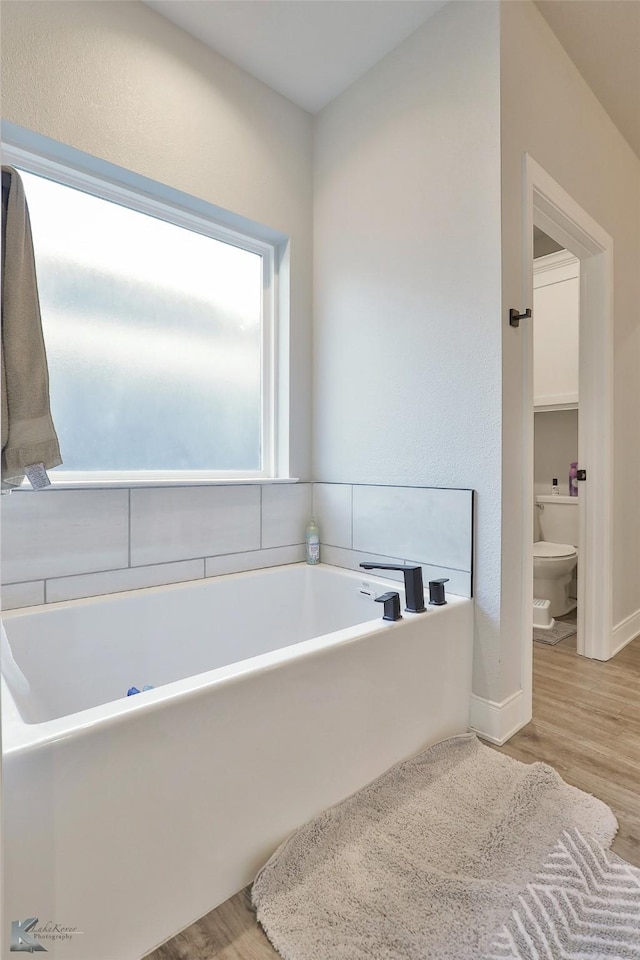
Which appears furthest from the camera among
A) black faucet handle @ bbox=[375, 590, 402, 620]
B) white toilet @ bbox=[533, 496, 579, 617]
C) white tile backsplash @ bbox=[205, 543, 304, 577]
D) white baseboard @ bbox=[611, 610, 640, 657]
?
white toilet @ bbox=[533, 496, 579, 617]

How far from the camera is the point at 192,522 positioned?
1850mm

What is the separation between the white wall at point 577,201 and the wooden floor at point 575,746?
23cm

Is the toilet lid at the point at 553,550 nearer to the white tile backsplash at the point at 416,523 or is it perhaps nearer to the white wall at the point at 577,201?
the white wall at the point at 577,201

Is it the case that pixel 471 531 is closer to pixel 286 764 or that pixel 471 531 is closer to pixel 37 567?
pixel 286 764

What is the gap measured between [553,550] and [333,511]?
1.65m

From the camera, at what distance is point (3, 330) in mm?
1055

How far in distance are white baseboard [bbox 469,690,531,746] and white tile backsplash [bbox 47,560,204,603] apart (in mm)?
1145

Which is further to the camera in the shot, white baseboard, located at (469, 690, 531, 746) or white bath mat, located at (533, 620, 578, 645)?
white bath mat, located at (533, 620, 578, 645)

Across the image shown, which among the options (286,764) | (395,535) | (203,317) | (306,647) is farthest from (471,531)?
(203,317)

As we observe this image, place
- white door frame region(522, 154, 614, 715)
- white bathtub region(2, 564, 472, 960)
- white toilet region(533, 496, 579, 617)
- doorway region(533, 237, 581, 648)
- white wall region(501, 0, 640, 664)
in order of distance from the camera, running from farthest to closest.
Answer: doorway region(533, 237, 581, 648), white toilet region(533, 496, 579, 617), white door frame region(522, 154, 614, 715), white wall region(501, 0, 640, 664), white bathtub region(2, 564, 472, 960)

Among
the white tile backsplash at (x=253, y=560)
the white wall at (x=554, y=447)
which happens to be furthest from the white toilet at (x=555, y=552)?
the white tile backsplash at (x=253, y=560)

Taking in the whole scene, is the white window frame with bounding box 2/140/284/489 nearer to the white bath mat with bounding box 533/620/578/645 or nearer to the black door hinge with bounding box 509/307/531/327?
the black door hinge with bounding box 509/307/531/327

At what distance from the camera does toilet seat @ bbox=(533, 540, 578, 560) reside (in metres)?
2.82

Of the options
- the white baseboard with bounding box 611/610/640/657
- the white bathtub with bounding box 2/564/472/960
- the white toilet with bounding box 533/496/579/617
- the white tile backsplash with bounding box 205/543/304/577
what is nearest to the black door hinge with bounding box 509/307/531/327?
the white bathtub with bounding box 2/564/472/960
